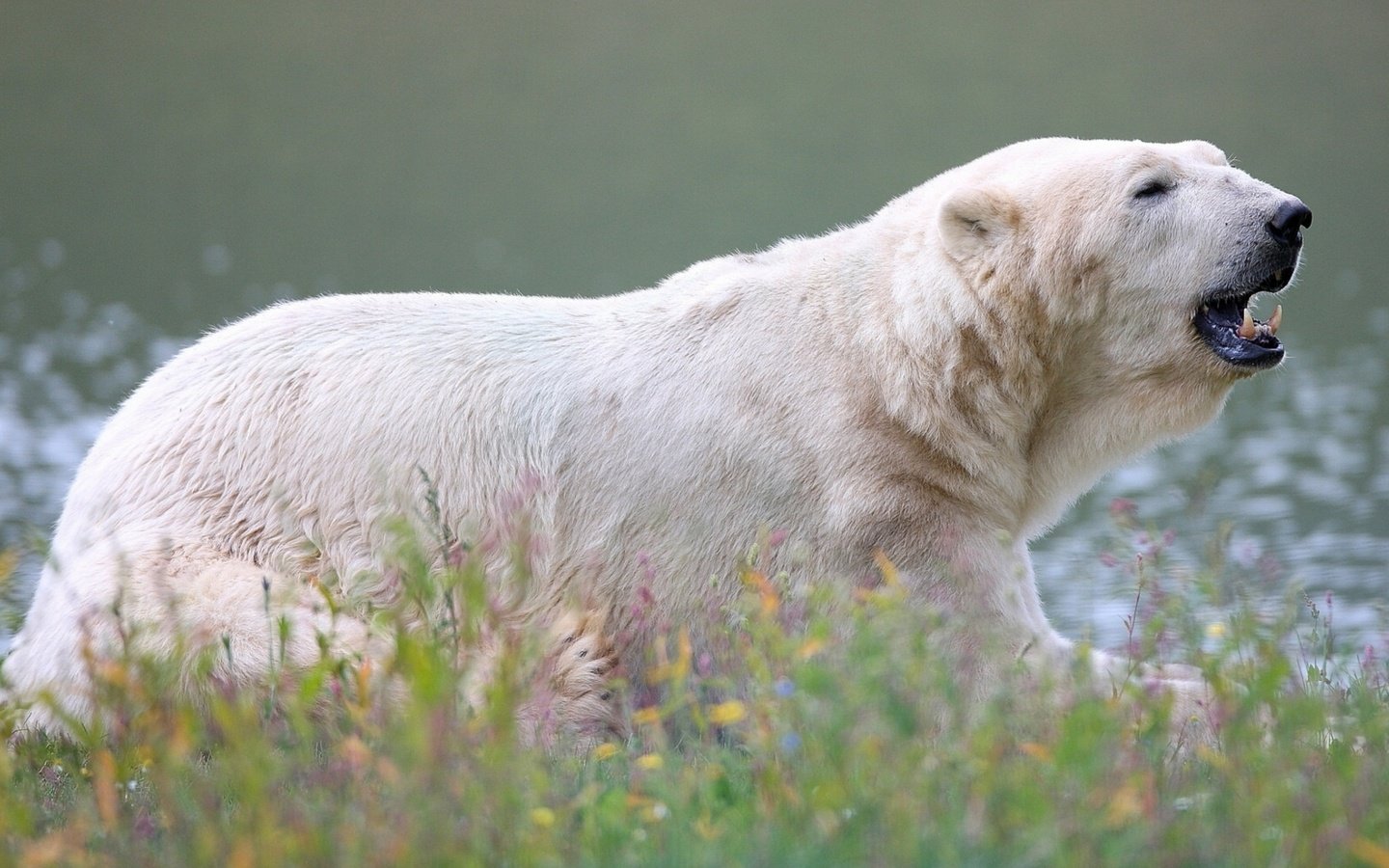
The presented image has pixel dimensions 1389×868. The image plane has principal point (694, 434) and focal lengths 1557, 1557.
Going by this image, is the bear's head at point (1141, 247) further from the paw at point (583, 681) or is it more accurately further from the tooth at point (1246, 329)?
the paw at point (583, 681)

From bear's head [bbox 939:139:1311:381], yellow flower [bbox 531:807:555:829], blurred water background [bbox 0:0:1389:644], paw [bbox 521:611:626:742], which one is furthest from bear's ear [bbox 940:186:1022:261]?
blurred water background [bbox 0:0:1389:644]

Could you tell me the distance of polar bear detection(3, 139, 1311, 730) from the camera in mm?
4039

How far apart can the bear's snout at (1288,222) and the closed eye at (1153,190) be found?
0.27 m

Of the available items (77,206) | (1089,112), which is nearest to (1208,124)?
(1089,112)

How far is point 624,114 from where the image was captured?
22.1 m

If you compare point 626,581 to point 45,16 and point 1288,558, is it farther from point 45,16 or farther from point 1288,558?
point 45,16

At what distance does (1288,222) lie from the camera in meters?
4.05

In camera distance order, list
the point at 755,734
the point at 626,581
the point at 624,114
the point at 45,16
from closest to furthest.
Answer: the point at 755,734
the point at 626,581
the point at 624,114
the point at 45,16

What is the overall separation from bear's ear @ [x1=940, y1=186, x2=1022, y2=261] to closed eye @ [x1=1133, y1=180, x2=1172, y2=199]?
32 centimetres

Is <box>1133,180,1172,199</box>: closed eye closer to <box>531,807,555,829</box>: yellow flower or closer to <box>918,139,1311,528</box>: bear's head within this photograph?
<box>918,139,1311,528</box>: bear's head

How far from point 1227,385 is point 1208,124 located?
56.7 ft

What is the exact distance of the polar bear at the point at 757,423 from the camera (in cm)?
404

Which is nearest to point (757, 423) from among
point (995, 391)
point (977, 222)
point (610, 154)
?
point (995, 391)

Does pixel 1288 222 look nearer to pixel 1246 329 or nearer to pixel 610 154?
pixel 1246 329
